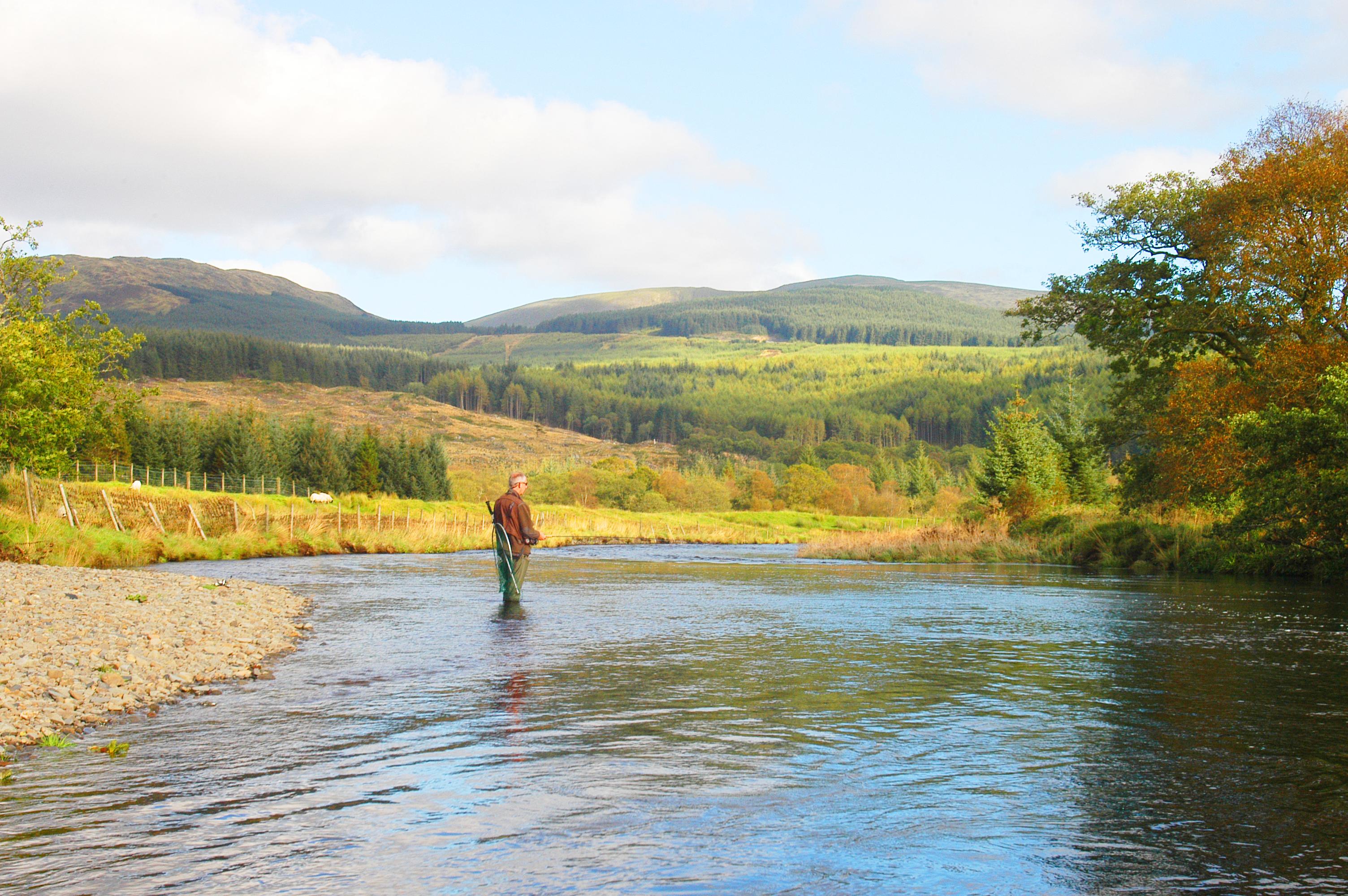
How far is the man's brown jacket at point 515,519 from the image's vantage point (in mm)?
18703

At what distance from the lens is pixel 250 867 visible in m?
5.59

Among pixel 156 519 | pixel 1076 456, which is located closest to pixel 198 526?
pixel 156 519

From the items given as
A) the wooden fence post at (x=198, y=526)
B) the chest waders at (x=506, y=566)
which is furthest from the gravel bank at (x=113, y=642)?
the wooden fence post at (x=198, y=526)

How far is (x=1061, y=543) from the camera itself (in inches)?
1654

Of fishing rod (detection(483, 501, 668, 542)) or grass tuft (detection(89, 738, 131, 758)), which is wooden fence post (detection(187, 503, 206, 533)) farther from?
grass tuft (detection(89, 738, 131, 758))

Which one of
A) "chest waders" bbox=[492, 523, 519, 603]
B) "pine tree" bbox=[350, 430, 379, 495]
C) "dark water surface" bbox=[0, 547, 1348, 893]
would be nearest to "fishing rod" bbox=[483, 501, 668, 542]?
"chest waders" bbox=[492, 523, 519, 603]

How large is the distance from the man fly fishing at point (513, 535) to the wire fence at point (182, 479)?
137 ft

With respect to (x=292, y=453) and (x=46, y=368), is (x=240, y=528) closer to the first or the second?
(x=46, y=368)

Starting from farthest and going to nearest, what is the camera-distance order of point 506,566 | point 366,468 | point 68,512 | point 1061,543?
point 366,468 < point 1061,543 < point 68,512 < point 506,566

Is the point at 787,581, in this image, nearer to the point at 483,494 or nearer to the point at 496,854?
the point at 496,854

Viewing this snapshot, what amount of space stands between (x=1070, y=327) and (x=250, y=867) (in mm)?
36892

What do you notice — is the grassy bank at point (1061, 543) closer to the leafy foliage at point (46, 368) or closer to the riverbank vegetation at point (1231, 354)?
the riverbank vegetation at point (1231, 354)

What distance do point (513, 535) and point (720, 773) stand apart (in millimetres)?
11889

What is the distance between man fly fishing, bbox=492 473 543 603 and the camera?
18703mm
